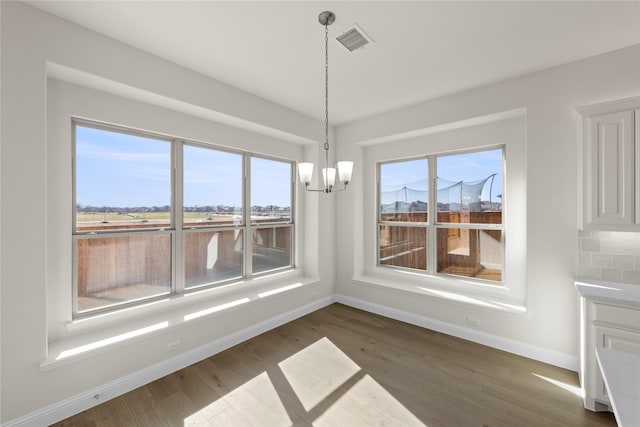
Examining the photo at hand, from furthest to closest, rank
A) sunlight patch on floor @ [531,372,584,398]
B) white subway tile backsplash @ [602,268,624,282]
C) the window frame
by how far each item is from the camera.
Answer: the window frame, white subway tile backsplash @ [602,268,624,282], sunlight patch on floor @ [531,372,584,398]

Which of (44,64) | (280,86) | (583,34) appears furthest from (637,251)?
(44,64)

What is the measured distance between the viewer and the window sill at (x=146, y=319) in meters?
2.10

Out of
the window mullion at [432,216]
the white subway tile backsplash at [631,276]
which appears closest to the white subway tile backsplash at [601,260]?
the white subway tile backsplash at [631,276]

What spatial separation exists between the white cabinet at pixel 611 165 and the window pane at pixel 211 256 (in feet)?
12.2

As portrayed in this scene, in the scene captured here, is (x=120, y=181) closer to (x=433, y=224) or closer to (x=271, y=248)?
(x=271, y=248)

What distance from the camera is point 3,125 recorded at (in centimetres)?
177

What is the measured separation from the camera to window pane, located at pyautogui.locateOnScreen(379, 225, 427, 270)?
3.97 metres

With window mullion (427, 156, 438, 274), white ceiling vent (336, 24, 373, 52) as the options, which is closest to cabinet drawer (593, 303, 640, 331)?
window mullion (427, 156, 438, 274)

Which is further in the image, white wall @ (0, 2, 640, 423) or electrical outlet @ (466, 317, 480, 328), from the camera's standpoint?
electrical outlet @ (466, 317, 480, 328)

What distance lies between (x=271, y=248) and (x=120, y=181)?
6.82ft

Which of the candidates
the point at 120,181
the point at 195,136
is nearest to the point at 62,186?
the point at 120,181

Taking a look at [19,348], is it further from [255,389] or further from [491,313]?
[491,313]

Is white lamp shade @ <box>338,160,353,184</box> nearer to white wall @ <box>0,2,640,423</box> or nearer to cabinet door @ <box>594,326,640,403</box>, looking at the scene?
white wall @ <box>0,2,640,423</box>

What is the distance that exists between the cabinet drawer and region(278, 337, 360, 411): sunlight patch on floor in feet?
6.70
